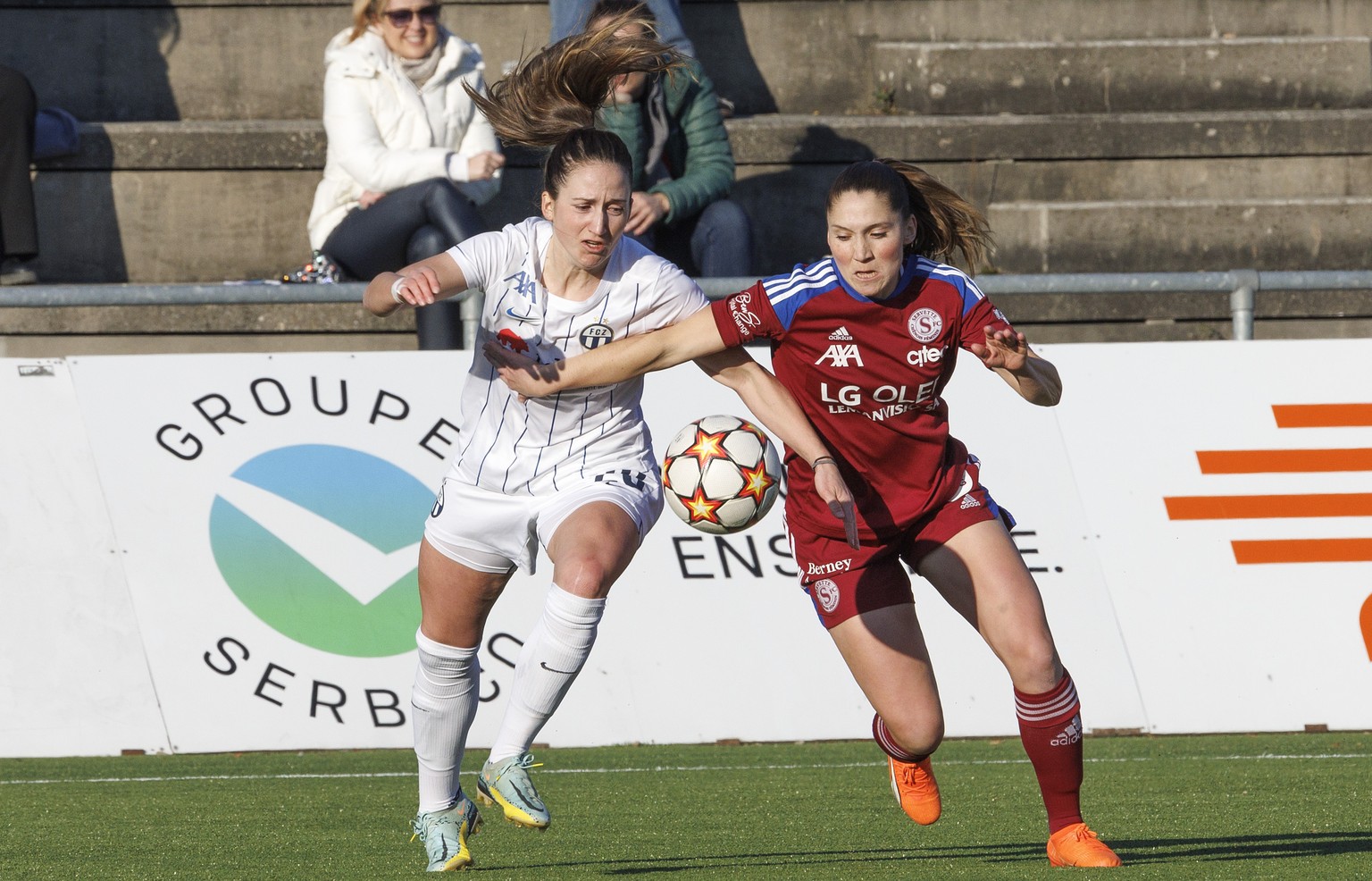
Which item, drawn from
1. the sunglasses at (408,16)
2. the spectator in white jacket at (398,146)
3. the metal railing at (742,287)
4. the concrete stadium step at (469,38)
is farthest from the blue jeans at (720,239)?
the concrete stadium step at (469,38)

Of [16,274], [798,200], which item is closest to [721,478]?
[798,200]

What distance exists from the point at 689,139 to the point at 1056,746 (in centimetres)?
497

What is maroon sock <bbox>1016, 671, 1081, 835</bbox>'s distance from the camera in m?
4.80

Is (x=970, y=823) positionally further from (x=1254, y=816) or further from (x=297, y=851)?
(x=297, y=851)

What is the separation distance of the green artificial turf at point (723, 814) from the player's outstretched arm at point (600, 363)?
1.35m

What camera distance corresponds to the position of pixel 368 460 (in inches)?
293

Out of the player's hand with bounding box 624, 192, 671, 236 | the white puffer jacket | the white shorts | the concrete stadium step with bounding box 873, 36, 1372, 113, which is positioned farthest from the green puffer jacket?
the white shorts

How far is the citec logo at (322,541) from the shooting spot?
7.41 m

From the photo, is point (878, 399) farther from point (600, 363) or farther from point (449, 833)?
point (449, 833)

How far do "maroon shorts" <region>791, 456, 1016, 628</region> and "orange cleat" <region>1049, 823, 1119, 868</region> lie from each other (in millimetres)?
813

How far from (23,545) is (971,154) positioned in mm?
5997

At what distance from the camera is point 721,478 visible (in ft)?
16.4

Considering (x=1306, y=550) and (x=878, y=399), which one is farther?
(x=1306, y=550)

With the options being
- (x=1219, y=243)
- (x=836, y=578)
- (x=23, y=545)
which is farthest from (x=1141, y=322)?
(x=23, y=545)
